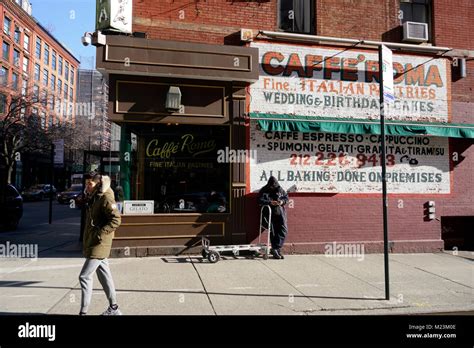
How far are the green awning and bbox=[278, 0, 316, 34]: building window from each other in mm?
2594

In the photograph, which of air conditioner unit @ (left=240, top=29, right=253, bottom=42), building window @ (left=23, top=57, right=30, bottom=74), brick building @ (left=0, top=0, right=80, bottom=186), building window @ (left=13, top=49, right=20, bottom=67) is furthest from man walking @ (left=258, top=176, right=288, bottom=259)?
building window @ (left=23, top=57, right=30, bottom=74)

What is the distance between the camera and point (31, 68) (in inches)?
1927

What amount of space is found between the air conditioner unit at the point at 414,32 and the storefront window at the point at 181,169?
18.3ft

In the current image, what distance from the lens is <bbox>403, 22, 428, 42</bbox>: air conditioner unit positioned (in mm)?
9961

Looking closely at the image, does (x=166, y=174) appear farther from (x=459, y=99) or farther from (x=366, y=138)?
(x=459, y=99)

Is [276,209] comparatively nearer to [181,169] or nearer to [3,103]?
[181,169]

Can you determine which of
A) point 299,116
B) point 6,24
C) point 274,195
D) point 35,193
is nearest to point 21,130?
point 35,193

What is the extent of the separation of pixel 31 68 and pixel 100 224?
5285 cm

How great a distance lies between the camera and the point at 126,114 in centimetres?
848

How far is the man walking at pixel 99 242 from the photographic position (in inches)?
189

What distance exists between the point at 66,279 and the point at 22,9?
165 ft

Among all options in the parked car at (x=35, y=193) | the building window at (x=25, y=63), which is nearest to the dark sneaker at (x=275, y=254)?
the parked car at (x=35, y=193)

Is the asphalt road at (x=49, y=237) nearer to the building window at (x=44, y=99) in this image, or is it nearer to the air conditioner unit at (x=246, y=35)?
the air conditioner unit at (x=246, y=35)

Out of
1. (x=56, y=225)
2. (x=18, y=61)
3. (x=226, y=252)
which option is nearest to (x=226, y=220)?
(x=226, y=252)
